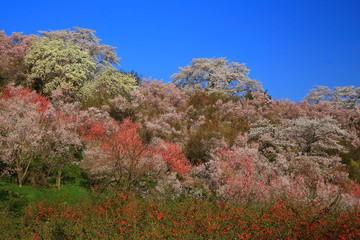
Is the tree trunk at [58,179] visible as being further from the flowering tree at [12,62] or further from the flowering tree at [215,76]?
the flowering tree at [215,76]

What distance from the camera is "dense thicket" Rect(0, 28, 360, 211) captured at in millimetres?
17297

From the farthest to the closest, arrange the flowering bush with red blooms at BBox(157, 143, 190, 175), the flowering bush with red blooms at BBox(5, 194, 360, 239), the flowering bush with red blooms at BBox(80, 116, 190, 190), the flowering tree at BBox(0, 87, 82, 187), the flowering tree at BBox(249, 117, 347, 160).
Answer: the flowering tree at BBox(249, 117, 347, 160)
the flowering bush with red blooms at BBox(157, 143, 190, 175)
the flowering bush with red blooms at BBox(80, 116, 190, 190)
the flowering tree at BBox(0, 87, 82, 187)
the flowering bush with red blooms at BBox(5, 194, 360, 239)

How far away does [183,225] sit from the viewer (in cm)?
1055

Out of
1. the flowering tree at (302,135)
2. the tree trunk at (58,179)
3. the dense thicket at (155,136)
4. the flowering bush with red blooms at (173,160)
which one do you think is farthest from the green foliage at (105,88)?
the flowering tree at (302,135)

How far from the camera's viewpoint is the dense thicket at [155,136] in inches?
681

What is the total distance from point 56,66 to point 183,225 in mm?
25497

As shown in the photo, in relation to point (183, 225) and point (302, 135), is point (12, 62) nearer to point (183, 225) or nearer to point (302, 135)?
point (302, 135)

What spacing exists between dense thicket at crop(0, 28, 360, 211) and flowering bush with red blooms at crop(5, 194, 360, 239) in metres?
3.04

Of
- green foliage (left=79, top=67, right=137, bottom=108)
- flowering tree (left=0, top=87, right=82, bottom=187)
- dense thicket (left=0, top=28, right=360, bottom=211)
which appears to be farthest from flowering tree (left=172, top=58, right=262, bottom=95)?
flowering tree (left=0, top=87, right=82, bottom=187)

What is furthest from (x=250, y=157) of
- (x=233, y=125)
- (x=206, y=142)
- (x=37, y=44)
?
(x=37, y=44)

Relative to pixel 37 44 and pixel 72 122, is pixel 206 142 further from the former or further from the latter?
pixel 37 44

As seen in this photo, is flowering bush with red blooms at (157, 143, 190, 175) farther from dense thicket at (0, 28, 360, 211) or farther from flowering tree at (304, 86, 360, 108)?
flowering tree at (304, 86, 360, 108)

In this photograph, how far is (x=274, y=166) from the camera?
21.4m

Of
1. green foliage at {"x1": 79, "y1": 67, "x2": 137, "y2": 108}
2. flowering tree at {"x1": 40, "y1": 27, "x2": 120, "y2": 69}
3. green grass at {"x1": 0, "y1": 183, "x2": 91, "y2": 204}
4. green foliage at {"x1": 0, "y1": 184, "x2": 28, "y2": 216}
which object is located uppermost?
flowering tree at {"x1": 40, "y1": 27, "x2": 120, "y2": 69}
